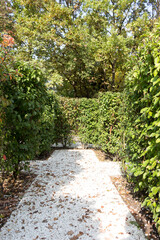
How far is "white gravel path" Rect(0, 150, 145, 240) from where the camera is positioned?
8.04 ft

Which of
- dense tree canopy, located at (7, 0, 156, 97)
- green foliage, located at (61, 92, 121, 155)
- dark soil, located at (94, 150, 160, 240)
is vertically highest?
dense tree canopy, located at (7, 0, 156, 97)

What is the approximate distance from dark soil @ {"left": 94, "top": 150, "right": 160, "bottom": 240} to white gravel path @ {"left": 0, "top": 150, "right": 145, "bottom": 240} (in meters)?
0.12

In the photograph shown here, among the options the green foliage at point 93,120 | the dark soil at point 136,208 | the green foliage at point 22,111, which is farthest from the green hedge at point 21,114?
the green foliage at point 93,120

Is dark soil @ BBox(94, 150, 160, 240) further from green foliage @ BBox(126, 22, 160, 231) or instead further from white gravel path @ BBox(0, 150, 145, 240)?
green foliage @ BBox(126, 22, 160, 231)

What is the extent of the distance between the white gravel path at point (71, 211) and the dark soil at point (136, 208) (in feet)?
0.40

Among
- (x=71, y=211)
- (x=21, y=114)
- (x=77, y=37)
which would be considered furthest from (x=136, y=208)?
(x=77, y=37)

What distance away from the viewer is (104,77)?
16062 millimetres

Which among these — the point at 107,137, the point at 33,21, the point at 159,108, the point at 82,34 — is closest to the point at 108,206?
the point at 159,108

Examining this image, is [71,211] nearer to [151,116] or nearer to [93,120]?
[151,116]

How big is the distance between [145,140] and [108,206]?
1499 millimetres

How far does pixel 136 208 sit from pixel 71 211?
1.20m

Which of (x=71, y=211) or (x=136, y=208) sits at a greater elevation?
(x=71, y=211)

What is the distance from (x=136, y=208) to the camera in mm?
3143

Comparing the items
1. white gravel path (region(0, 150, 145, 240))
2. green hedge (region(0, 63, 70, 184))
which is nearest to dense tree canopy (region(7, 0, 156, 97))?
green hedge (region(0, 63, 70, 184))
